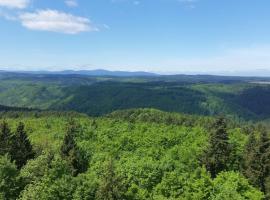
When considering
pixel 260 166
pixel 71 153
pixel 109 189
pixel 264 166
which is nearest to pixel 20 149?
pixel 71 153

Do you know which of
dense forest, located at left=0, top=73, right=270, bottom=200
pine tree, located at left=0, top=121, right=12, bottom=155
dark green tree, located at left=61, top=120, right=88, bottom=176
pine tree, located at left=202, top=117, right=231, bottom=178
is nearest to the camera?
dense forest, located at left=0, top=73, right=270, bottom=200

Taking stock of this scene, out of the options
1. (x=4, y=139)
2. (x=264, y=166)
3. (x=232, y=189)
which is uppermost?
(x=4, y=139)

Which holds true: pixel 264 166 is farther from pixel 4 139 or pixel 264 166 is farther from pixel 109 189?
pixel 4 139

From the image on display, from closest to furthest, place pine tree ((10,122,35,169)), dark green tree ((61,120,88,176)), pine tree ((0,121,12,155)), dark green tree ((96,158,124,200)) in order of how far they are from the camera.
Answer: dark green tree ((96,158,124,200))
dark green tree ((61,120,88,176))
pine tree ((0,121,12,155))
pine tree ((10,122,35,169))

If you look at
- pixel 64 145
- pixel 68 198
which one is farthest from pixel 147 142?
pixel 68 198

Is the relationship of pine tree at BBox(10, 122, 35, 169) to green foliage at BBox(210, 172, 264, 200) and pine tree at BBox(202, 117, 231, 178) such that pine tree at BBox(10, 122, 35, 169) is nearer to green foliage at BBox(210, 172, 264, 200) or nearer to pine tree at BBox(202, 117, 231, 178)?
pine tree at BBox(202, 117, 231, 178)

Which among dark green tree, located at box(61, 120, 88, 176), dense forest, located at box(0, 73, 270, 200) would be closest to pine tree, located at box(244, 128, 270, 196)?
dense forest, located at box(0, 73, 270, 200)

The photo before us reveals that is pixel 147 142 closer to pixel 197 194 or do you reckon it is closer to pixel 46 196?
pixel 197 194
